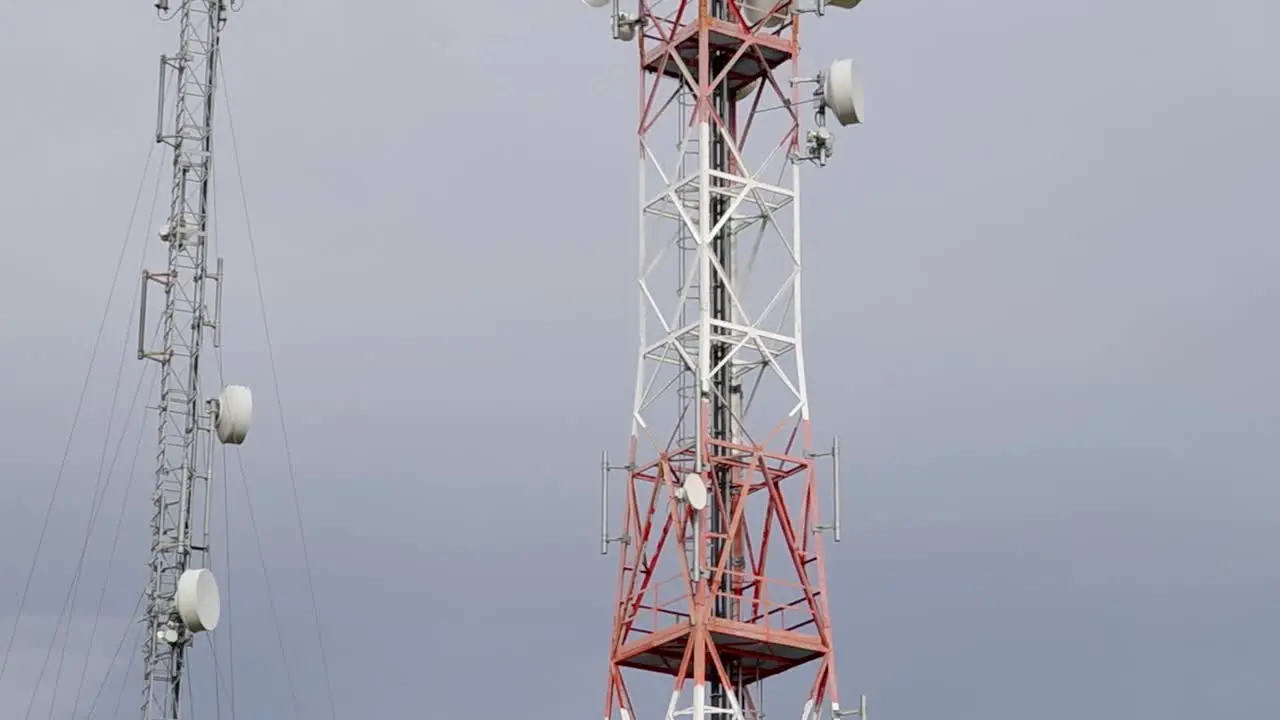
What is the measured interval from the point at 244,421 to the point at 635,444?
12792 millimetres

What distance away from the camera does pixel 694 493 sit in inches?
4675

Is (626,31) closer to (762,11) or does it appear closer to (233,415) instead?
(762,11)

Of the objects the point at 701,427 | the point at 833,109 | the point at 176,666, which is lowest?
the point at 176,666

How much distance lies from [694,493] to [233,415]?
16.0 m

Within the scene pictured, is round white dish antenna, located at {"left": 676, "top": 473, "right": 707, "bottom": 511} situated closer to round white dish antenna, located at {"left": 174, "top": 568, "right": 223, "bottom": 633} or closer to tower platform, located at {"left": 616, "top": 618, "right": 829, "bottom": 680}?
tower platform, located at {"left": 616, "top": 618, "right": 829, "bottom": 680}

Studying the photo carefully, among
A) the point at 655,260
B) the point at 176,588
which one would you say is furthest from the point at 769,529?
the point at 176,588

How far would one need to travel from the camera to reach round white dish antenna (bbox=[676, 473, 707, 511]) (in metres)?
119

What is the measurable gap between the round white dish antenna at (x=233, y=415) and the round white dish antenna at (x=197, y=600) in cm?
575

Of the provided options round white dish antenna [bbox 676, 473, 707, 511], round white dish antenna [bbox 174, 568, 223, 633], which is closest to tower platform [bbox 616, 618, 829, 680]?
round white dish antenna [bbox 676, 473, 707, 511]

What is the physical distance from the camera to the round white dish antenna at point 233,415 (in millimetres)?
124375

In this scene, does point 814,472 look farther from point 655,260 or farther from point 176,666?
point 176,666

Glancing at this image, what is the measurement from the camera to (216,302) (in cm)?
12675

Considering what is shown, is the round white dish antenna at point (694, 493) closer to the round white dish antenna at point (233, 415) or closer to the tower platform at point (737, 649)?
the tower platform at point (737, 649)

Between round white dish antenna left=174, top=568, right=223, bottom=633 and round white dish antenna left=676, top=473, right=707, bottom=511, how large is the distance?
15.0 meters
